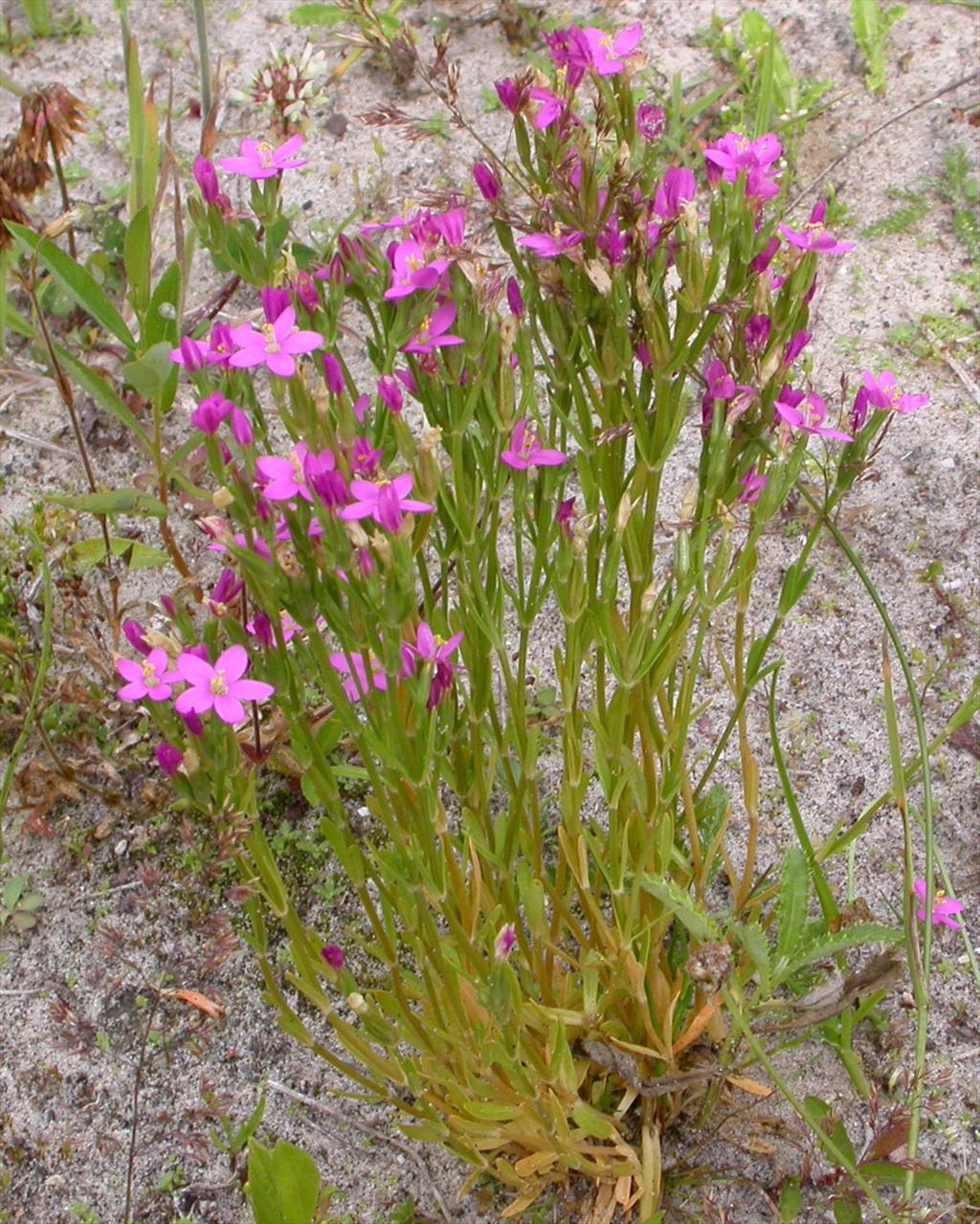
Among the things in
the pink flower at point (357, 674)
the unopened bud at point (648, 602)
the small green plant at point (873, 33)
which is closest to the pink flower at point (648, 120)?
the unopened bud at point (648, 602)

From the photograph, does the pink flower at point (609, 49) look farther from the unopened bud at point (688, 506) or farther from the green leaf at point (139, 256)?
the green leaf at point (139, 256)

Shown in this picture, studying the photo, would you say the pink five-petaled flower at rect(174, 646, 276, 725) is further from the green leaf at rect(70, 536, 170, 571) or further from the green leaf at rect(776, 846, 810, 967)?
the green leaf at rect(70, 536, 170, 571)

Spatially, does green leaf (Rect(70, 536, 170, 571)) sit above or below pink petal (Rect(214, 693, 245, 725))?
below

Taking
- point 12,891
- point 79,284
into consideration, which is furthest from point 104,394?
point 12,891

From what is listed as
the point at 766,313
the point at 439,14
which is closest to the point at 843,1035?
the point at 766,313

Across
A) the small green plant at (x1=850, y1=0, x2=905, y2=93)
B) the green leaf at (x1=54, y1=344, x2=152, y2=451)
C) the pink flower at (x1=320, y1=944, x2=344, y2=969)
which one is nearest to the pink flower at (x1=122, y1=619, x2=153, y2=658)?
the pink flower at (x1=320, y1=944, x2=344, y2=969)
